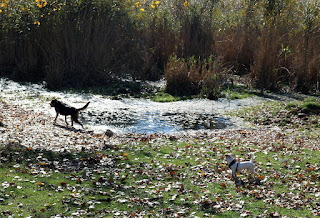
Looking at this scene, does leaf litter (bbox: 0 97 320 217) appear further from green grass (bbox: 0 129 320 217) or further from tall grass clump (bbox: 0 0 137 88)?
tall grass clump (bbox: 0 0 137 88)

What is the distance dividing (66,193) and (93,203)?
2.22 ft

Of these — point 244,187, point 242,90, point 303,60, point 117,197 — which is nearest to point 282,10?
point 303,60

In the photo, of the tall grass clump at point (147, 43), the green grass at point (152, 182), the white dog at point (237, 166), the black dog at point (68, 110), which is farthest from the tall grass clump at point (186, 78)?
the white dog at point (237, 166)

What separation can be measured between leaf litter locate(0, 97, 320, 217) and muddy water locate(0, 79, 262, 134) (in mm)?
1764

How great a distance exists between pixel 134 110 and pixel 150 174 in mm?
8390

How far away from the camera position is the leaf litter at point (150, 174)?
288 inches

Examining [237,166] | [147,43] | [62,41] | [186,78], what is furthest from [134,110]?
[237,166]

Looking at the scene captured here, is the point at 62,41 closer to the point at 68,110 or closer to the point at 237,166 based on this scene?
the point at 68,110

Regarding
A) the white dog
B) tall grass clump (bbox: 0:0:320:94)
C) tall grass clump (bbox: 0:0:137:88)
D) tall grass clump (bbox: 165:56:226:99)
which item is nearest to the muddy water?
tall grass clump (bbox: 165:56:226:99)

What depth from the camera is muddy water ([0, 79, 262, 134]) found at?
15.0 metres

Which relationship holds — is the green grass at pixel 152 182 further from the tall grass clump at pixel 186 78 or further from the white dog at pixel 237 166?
the tall grass clump at pixel 186 78

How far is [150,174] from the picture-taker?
9227 mm

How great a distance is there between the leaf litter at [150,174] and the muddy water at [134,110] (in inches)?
69.4

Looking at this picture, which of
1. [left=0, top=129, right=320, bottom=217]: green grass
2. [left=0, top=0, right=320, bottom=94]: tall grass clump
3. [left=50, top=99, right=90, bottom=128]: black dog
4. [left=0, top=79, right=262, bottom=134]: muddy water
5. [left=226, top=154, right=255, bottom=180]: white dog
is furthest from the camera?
[left=0, top=0, right=320, bottom=94]: tall grass clump
